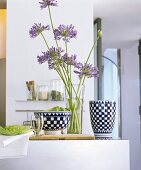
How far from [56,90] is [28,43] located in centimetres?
58

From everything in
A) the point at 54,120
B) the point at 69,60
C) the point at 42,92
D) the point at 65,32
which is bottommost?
the point at 54,120

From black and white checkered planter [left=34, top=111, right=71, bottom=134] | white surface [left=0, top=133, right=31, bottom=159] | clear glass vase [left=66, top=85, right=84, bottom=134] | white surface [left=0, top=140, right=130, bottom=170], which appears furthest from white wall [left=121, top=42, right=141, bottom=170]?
white surface [left=0, top=133, right=31, bottom=159]

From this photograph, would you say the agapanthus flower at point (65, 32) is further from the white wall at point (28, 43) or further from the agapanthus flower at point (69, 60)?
the white wall at point (28, 43)

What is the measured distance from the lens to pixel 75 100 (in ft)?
6.17

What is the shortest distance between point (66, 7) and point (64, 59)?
7.78 ft

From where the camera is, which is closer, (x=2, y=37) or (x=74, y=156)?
(x=74, y=156)

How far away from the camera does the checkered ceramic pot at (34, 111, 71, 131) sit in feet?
5.78

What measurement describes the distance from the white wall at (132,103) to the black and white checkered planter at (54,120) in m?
4.95

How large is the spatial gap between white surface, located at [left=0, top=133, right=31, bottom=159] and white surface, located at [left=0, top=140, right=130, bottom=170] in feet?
0.35

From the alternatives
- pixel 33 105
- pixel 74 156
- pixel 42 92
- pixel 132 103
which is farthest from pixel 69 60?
pixel 132 103

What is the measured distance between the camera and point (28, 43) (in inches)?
158

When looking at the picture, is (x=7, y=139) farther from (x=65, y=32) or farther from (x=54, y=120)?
(x=65, y=32)

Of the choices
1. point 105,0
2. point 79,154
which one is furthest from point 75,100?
point 105,0

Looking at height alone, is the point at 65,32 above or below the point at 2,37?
below
